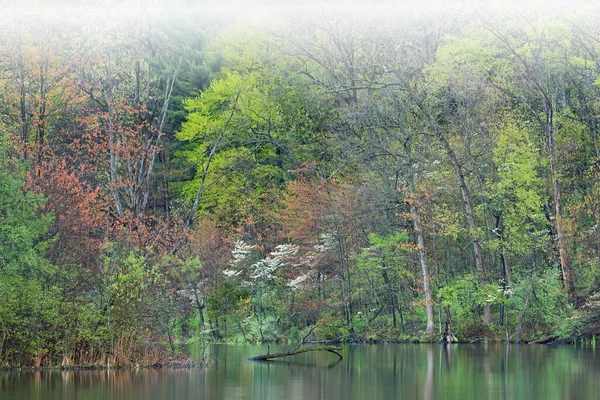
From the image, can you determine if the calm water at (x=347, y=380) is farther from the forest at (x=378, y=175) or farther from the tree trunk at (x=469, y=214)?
the tree trunk at (x=469, y=214)

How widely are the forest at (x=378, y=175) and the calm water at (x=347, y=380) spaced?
616 cm

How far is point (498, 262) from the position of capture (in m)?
42.3

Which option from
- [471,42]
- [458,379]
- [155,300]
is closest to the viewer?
[458,379]

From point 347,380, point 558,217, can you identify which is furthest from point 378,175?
point 347,380

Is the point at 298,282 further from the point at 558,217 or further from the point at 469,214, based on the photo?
the point at 558,217

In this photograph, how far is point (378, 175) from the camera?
135ft

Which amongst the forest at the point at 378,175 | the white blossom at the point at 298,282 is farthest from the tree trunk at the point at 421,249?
the white blossom at the point at 298,282

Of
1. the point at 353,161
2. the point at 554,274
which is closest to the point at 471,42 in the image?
the point at 353,161

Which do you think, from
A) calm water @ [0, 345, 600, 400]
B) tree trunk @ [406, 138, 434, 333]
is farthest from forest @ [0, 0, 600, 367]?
calm water @ [0, 345, 600, 400]

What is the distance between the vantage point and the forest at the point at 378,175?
108ft

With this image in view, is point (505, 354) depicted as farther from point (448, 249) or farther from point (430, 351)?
point (448, 249)

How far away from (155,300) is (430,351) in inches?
482

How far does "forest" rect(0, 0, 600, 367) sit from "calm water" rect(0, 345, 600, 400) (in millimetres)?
6158

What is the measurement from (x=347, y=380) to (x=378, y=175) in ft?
68.2
